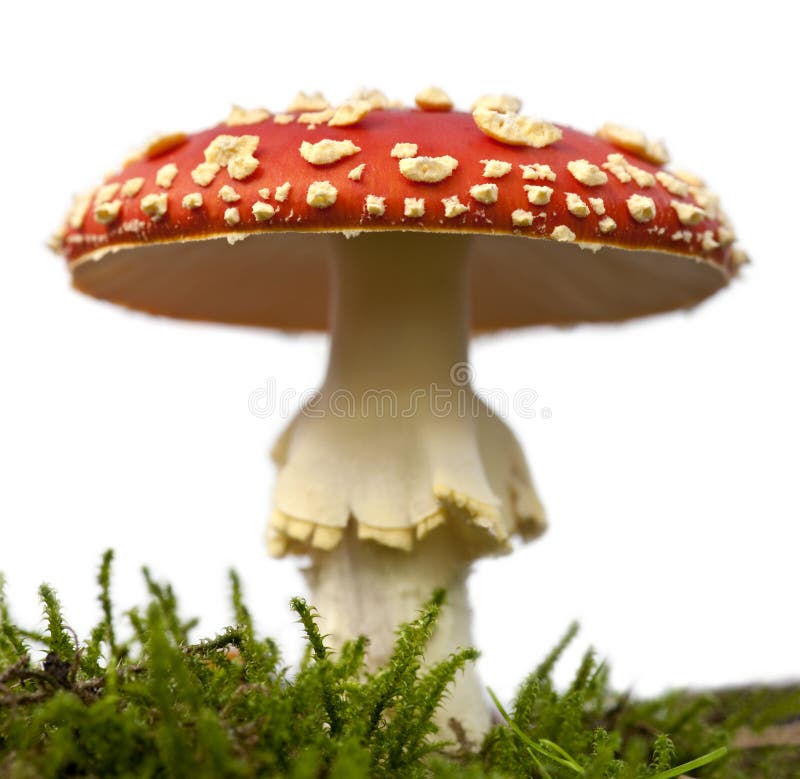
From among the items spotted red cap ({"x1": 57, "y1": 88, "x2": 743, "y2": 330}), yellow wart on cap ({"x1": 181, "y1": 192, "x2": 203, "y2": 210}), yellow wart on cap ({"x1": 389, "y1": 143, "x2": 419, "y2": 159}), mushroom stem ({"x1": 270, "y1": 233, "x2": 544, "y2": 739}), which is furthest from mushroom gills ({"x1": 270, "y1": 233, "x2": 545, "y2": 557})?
yellow wart on cap ({"x1": 181, "y1": 192, "x2": 203, "y2": 210})

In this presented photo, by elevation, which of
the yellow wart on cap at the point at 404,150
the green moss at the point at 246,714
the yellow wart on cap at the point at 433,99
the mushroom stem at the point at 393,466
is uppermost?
the yellow wart on cap at the point at 433,99

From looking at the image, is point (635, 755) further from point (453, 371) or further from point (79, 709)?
point (453, 371)

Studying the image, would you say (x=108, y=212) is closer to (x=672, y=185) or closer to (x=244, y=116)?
(x=244, y=116)

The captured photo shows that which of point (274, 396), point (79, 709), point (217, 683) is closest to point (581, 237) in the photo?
point (217, 683)

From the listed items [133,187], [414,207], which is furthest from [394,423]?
[133,187]

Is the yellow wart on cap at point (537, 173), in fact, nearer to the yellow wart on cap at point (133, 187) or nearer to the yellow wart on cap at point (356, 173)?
the yellow wart on cap at point (356, 173)

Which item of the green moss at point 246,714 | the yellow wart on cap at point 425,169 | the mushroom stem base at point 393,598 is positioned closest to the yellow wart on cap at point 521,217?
the yellow wart on cap at point 425,169

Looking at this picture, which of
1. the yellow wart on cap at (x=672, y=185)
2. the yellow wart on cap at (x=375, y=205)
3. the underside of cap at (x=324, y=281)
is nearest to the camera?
the yellow wart on cap at (x=375, y=205)
